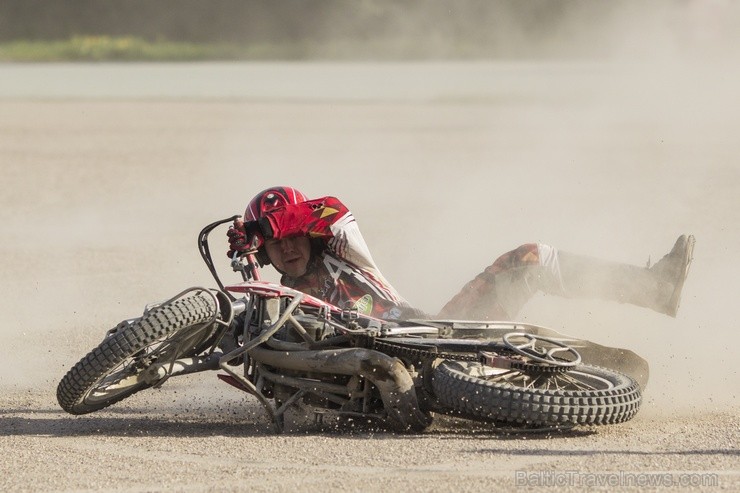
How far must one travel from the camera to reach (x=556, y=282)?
8.22 m

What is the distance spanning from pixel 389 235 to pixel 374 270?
739 cm

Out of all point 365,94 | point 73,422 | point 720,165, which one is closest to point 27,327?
point 73,422

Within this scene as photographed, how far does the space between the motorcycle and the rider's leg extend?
0.64m

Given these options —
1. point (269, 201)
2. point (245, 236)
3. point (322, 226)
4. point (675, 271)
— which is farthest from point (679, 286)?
point (245, 236)

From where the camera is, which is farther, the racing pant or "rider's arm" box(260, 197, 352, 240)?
the racing pant

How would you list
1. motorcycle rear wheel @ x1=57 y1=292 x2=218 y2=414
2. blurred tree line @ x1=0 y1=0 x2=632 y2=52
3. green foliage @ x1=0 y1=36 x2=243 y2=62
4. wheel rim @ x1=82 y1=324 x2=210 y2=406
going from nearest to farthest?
1. motorcycle rear wheel @ x1=57 y1=292 x2=218 y2=414
2. wheel rim @ x1=82 y1=324 x2=210 y2=406
3. blurred tree line @ x1=0 y1=0 x2=632 y2=52
4. green foliage @ x1=0 y1=36 x2=243 y2=62

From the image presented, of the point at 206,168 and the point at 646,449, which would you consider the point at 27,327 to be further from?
the point at 206,168

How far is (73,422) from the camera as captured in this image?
774 cm

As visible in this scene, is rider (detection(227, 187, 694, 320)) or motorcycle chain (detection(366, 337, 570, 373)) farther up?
rider (detection(227, 187, 694, 320))

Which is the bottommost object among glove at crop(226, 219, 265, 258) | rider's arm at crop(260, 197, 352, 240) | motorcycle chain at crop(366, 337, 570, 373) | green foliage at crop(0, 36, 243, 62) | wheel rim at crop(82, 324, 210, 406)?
wheel rim at crop(82, 324, 210, 406)

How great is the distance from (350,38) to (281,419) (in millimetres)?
44482

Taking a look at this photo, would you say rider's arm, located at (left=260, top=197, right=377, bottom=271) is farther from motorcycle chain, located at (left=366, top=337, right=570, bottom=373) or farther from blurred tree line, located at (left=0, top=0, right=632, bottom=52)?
blurred tree line, located at (left=0, top=0, right=632, bottom=52)

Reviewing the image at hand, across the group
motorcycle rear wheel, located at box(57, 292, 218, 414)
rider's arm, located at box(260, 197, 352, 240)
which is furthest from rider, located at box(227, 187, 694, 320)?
motorcycle rear wheel, located at box(57, 292, 218, 414)

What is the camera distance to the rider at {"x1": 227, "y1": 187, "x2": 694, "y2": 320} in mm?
7711
